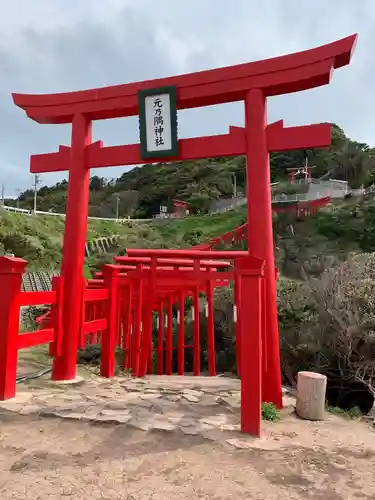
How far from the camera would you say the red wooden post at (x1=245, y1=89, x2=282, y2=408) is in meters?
5.50

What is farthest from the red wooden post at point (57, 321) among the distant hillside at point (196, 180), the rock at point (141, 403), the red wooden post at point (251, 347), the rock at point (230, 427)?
the distant hillside at point (196, 180)

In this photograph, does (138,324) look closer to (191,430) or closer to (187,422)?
(187,422)

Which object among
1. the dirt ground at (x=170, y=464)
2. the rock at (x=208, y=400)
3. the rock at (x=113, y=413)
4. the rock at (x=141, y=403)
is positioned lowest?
the dirt ground at (x=170, y=464)

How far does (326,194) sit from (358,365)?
32414 mm

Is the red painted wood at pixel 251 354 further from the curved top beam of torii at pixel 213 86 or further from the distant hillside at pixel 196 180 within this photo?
the distant hillside at pixel 196 180

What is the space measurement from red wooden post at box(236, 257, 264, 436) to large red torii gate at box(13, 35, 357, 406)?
1.19 m

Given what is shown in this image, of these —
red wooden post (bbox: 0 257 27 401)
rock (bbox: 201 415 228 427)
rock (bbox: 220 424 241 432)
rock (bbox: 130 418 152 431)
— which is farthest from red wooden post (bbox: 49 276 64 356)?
rock (bbox: 220 424 241 432)

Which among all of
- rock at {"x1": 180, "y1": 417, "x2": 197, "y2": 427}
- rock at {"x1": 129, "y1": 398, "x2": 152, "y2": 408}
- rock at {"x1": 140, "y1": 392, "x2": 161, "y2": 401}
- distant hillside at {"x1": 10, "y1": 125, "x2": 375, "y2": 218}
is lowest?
rock at {"x1": 180, "y1": 417, "x2": 197, "y2": 427}

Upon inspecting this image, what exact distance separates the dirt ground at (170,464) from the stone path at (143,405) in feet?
0.58

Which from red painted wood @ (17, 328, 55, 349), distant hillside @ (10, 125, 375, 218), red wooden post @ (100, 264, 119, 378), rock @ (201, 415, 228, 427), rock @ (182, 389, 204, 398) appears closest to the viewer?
rock @ (201, 415, 228, 427)

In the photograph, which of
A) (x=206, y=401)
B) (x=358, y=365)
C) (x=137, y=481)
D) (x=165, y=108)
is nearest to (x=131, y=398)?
(x=206, y=401)

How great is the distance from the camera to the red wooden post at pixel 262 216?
550 cm

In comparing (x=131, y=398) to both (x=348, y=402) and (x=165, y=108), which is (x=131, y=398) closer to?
(x=165, y=108)

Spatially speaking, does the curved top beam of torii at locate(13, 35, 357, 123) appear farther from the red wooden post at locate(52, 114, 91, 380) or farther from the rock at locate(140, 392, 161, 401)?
the rock at locate(140, 392, 161, 401)
